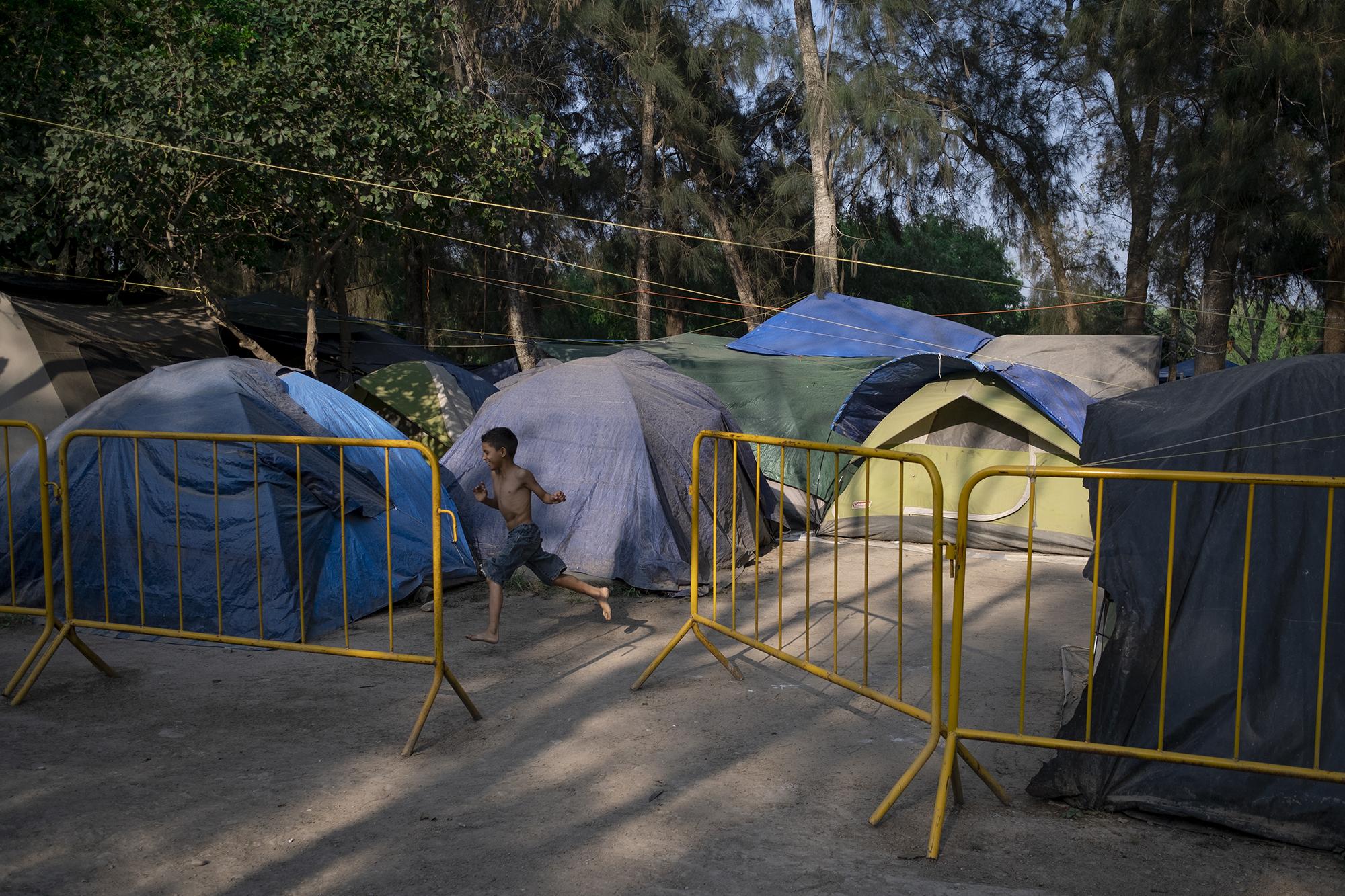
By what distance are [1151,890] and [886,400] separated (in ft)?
27.2

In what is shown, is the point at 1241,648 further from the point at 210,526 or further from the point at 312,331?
the point at 312,331

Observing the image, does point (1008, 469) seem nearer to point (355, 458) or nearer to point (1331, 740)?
point (1331, 740)

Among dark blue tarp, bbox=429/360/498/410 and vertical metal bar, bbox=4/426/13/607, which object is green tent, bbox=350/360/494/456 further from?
vertical metal bar, bbox=4/426/13/607

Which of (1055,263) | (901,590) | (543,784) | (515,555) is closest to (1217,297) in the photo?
(1055,263)

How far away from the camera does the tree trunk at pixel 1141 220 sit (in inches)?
627

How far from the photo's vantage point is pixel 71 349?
10.8 metres

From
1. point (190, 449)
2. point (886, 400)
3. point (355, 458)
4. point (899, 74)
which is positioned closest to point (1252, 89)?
point (886, 400)

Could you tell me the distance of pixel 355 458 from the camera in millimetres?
8352

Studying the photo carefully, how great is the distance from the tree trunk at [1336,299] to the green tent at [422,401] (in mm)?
10353

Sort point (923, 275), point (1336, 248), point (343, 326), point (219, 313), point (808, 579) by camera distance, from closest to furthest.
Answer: point (808, 579), point (1336, 248), point (219, 313), point (343, 326), point (923, 275)

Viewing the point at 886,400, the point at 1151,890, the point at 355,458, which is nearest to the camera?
the point at 1151,890

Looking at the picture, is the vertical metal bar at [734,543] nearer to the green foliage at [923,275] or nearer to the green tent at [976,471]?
the green tent at [976,471]

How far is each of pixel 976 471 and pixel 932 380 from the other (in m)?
1.05

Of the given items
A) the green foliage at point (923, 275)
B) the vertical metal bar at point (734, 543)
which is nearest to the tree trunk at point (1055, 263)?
the green foliage at point (923, 275)
